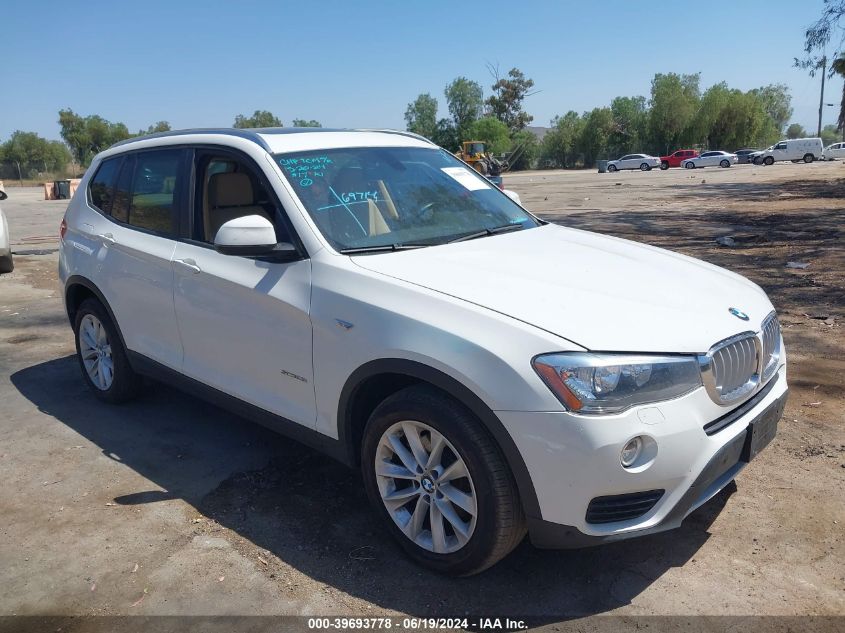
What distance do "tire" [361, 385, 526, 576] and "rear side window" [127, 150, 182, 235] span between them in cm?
214

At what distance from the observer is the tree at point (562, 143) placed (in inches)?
3398

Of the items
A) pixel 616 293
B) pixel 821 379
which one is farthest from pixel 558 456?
pixel 821 379

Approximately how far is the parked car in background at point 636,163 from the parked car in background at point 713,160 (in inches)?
146

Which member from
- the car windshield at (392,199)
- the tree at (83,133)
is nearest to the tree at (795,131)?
the tree at (83,133)

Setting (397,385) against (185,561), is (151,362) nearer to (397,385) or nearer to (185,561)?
(185,561)

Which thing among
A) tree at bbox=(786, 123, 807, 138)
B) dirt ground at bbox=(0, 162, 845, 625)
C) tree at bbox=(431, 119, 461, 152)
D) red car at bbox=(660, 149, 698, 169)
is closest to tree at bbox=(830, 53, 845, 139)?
red car at bbox=(660, 149, 698, 169)

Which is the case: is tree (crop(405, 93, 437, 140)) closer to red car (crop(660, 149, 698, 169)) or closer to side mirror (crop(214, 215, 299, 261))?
red car (crop(660, 149, 698, 169))

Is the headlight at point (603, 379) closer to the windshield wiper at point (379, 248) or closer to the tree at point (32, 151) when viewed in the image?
the windshield wiper at point (379, 248)

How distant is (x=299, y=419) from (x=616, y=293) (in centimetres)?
163

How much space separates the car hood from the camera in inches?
108

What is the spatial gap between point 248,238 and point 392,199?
35.2 inches

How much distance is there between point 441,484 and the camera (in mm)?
2992

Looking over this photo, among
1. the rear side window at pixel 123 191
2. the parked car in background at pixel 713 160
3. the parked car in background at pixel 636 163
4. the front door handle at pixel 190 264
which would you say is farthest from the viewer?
the parked car in background at pixel 636 163

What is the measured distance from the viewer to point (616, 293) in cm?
307
